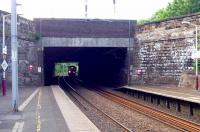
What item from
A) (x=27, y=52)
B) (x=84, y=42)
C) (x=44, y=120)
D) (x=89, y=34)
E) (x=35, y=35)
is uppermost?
(x=89, y=34)

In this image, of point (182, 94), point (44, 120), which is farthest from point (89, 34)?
point (44, 120)

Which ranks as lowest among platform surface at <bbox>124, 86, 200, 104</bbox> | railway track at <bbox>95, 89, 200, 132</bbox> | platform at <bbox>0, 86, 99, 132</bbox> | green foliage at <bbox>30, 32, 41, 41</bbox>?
railway track at <bbox>95, 89, 200, 132</bbox>

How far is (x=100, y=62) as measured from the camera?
224 feet

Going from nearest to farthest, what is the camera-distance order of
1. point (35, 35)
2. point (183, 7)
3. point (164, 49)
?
point (164, 49)
point (35, 35)
point (183, 7)

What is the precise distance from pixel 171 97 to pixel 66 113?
10.2 metres

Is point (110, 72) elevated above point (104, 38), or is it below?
below

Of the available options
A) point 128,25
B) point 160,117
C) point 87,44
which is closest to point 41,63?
point 87,44

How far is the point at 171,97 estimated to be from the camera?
3070cm

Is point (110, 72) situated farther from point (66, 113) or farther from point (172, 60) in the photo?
point (66, 113)

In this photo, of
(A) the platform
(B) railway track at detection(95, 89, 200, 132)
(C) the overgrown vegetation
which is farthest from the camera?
(C) the overgrown vegetation

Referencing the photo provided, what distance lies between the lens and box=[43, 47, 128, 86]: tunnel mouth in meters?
56.0

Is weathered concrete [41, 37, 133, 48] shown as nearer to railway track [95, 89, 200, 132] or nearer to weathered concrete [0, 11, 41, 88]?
weathered concrete [0, 11, 41, 88]

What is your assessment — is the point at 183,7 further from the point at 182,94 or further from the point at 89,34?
the point at 182,94

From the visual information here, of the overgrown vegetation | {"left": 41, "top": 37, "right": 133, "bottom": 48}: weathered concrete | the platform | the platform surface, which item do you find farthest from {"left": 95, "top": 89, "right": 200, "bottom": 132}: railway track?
the overgrown vegetation
